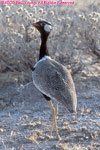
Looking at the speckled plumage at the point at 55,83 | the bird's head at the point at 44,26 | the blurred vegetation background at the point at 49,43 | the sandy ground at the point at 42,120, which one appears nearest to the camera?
the speckled plumage at the point at 55,83

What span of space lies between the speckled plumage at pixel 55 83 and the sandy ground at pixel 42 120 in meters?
0.48

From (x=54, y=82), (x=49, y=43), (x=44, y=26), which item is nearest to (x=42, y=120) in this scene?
(x=54, y=82)

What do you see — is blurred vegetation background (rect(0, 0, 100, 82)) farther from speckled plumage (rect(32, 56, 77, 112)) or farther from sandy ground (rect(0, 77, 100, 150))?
speckled plumage (rect(32, 56, 77, 112))

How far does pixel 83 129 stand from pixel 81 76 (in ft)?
6.62

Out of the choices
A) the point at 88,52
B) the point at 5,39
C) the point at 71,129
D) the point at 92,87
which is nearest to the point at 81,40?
the point at 88,52

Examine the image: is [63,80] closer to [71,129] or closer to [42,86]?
[42,86]

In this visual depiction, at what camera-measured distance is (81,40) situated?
613cm

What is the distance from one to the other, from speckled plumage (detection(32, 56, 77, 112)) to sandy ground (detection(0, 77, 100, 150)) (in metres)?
0.48

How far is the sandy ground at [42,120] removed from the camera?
390 centimetres

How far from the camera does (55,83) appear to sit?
12.6 ft

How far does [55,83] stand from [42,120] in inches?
39.3

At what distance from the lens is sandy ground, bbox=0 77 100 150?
390 centimetres

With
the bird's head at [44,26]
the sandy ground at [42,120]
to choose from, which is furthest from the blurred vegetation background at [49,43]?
the bird's head at [44,26]

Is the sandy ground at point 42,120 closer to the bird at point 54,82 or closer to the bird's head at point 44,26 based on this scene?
the bird at point 54,82
